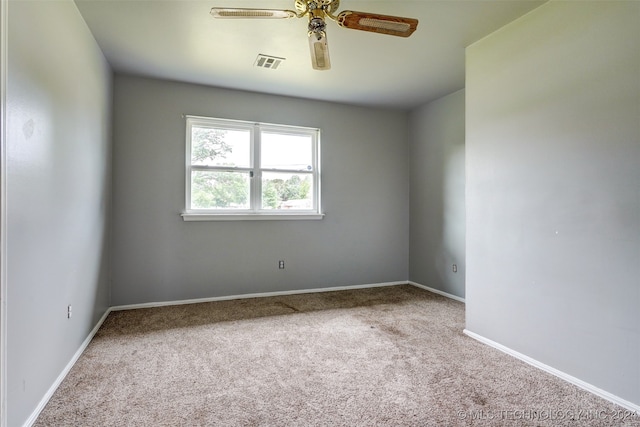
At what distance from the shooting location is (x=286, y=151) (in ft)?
14.1

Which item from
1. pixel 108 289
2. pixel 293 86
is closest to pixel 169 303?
pixel 108 289

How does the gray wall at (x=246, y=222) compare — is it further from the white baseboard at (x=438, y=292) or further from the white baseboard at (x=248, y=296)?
the white baseboard at (x=438, y=292)

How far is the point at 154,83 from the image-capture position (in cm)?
366

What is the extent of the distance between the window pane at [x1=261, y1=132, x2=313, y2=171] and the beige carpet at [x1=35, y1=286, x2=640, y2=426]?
1.94 m

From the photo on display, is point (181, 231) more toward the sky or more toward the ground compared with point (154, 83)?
more toward the ground

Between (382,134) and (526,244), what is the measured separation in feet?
9.16

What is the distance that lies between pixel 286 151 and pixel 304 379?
2.90 m

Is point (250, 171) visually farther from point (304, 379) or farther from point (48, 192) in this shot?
point (304, 379)

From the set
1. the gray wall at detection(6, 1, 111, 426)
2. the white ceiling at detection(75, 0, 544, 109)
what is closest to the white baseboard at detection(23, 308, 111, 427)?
the gray wall at detection(6, 1, 111, 426)

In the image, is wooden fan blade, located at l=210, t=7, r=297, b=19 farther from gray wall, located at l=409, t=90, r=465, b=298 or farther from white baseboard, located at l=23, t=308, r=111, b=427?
gray wall, located at l=409, t=90, r=465, b=298

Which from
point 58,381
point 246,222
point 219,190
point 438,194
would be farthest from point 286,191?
point 58,381

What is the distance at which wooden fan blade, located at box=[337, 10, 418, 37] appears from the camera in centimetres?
176

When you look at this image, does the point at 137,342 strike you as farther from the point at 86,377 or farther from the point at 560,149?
the point at 560,149

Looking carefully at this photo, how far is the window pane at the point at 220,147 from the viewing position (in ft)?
12.7
